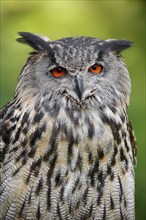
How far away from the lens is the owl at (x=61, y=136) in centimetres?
404

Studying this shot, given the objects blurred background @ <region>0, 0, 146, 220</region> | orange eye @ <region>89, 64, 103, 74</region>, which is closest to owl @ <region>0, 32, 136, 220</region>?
orange eye @ <region>89, 64, 103, 74</region>

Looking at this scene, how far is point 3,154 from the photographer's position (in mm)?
4129

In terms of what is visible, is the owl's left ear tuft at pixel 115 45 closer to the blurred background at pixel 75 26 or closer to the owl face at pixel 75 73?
the owl face at pixel 75 73

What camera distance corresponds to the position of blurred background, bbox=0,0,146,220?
7.28 metres

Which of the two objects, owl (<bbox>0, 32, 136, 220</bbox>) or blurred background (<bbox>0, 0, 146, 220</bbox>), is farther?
blurred background (<bbox>0, 0, 146, 220</bbox>)

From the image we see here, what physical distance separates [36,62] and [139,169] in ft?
8.22

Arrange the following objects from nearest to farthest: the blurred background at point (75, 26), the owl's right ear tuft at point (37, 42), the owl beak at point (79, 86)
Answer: the owl beak at point (79, 86)
the owl's right ear tuft at point (37, 42)
the blurred background at point (75, 26)

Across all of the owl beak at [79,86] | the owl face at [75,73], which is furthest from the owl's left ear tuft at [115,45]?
the owl beak at [79,86]

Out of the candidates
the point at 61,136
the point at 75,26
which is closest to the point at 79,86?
the point at 61,136

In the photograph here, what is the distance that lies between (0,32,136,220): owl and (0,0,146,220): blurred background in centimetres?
252

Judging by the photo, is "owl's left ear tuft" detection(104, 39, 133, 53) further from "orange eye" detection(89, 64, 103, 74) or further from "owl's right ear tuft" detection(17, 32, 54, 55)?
"owl's right ear tuft" detection(17, 32, 54, 55)

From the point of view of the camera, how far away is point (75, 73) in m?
3.96

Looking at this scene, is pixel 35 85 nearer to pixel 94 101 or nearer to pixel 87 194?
pixel 94 101

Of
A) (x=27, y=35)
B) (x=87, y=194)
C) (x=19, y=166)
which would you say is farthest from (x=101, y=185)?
(x=27, y=35)
